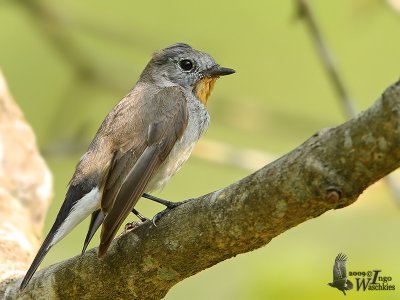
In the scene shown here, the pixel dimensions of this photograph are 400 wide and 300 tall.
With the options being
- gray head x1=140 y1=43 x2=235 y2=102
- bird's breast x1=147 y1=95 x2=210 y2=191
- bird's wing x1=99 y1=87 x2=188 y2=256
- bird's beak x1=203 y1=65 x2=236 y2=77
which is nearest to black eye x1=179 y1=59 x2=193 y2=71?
gray head x1=140 y1=43 x2=235 y2=102

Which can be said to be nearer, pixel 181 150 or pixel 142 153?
pixel 142 153

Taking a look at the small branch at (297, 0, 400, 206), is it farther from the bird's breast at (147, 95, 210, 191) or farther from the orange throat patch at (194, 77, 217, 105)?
the bird's breast at (147, 95, 210, 191)

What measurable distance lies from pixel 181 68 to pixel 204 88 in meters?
0.24

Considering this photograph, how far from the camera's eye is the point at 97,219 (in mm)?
4387

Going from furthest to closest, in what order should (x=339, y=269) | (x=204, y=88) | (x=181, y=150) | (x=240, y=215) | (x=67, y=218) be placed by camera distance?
1. (x=204, y=88)
2. (x=181, y=150)
3. (x=339, y=269)
4. (x=67, y=218)
5. (x=240, y=215)

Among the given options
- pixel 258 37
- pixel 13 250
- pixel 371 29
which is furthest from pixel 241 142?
pixel 13 250

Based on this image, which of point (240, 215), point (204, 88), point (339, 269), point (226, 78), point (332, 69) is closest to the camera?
point (240, 215)

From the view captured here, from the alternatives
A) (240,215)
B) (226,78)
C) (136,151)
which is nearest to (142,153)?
(136,151)

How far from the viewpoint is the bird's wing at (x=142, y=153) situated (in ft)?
13.4

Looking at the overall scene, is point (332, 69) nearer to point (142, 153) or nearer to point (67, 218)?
point (142, 153)

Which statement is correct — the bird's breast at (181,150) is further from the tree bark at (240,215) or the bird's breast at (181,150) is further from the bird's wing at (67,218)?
the tree bark at (240,215)

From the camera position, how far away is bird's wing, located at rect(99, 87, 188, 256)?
4082 millimetres

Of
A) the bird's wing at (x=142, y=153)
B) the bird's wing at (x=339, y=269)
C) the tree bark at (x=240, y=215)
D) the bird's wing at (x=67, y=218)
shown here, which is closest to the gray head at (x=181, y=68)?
the bird's wing at (x=142, y=153)

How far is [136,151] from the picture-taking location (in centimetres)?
456
